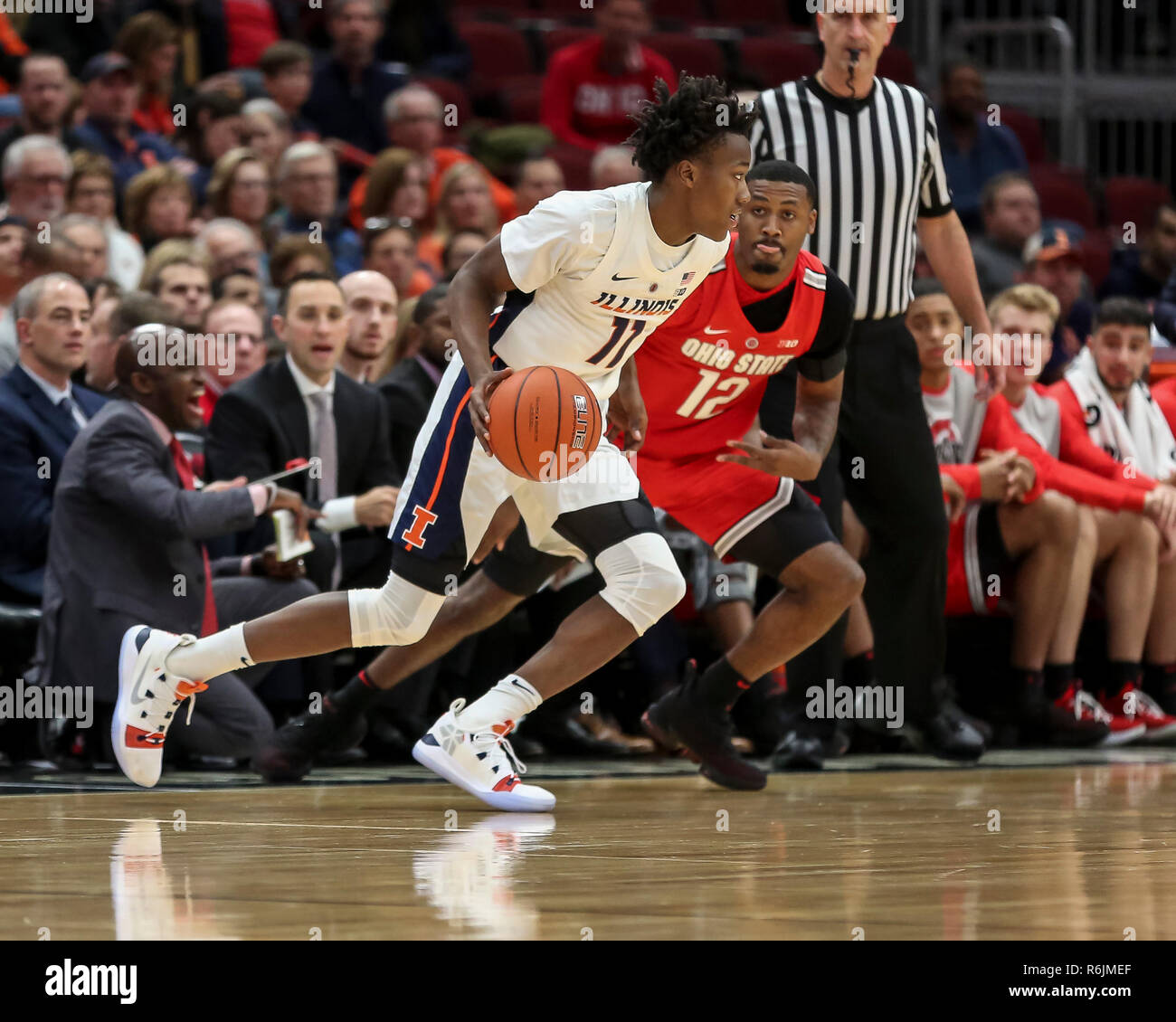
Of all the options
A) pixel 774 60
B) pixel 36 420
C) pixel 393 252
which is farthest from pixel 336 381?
pixel 774 60

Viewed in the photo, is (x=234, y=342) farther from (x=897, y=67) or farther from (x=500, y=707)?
(x=897, y=67)

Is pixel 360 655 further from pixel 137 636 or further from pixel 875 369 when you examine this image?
pixel 875 369

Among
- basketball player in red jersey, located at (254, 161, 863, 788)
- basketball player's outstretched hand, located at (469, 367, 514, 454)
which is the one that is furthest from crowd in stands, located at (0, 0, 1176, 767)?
basketball player's outstretched hand, located at (469, 367, 514, 454)

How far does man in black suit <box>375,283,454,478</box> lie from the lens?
6.85 meters

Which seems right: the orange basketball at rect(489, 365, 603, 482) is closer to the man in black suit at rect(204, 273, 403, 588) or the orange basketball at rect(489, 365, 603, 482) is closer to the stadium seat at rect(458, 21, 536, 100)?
the man in black suit at rect(204, 273, 403, 588)

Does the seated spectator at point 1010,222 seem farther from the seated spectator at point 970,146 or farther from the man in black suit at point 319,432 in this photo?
the man in black suit at point 319,432

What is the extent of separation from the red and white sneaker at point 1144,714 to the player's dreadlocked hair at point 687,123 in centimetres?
368

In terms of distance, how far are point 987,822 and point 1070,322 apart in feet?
17.3

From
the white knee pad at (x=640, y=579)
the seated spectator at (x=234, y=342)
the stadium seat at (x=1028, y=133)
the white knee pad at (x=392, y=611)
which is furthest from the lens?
the stadium seat at (x=1028, y=133)

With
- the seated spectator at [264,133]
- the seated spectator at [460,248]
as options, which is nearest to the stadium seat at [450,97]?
the seated spectator at [264,133]

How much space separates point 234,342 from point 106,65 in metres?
2.57

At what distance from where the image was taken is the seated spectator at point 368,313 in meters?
6.98

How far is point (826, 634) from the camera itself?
6156 mm

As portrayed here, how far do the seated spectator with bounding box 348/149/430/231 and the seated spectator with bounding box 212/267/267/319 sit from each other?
1.55m
